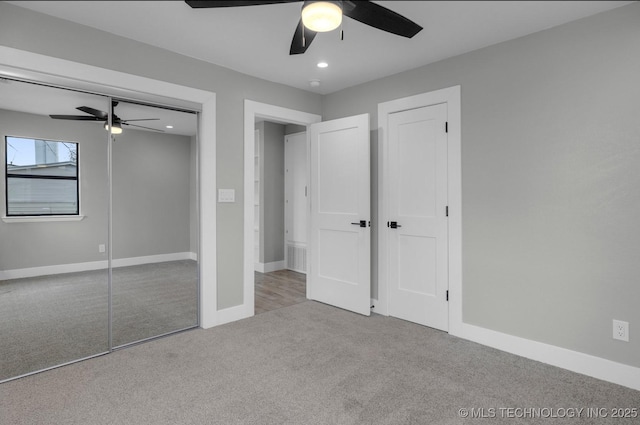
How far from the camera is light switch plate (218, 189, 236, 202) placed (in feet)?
11.0

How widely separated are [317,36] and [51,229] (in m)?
2.53

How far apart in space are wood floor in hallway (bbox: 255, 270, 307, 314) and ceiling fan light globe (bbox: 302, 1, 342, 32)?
2.87 m

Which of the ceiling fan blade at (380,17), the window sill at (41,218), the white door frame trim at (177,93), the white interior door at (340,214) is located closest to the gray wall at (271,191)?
the white interior door at (340,214)

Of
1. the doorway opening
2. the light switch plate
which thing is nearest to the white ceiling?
the light switch plate

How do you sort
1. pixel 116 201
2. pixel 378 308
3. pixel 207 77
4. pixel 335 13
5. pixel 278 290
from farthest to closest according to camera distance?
1. pixel 278 290
2. pixel 378 308
3. pixel 207 77
4. pixel 116 201
5. pixel 335 13

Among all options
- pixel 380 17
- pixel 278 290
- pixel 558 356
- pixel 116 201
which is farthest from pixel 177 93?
pixel 558 356

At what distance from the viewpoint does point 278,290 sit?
4645 mm

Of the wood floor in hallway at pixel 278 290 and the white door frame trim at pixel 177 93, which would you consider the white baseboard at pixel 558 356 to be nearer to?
the wood floor in hallway at pixel 278 290

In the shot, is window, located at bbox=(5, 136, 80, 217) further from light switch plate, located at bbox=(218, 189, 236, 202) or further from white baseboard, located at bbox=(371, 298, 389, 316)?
white baseboard, located at bbox=(371, 298, 389, 316)

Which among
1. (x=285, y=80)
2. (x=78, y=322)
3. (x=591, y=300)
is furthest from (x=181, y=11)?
(x=591, y=300)

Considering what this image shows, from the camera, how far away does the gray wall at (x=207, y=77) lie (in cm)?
237

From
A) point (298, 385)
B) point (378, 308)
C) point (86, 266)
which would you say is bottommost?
point (298, 385)

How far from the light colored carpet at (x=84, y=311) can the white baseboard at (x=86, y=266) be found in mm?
36

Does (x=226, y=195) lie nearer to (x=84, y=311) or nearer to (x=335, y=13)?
(x=84, y=311)
